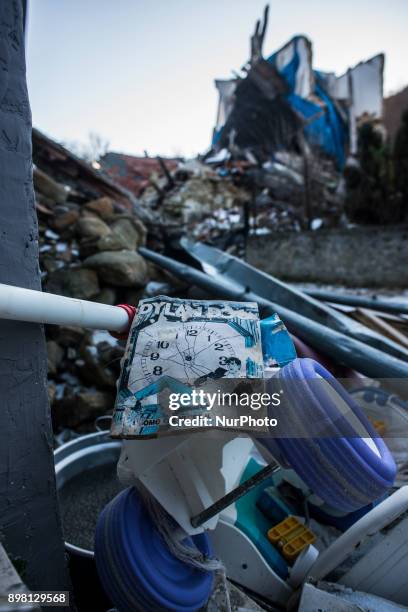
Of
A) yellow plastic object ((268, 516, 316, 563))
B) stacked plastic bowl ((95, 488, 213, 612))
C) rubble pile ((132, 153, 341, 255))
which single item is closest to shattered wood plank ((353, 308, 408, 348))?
yellow plastic object ((268, 516, 316, 563))

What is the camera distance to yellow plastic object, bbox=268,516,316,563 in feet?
4.09

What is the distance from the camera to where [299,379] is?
791 mm

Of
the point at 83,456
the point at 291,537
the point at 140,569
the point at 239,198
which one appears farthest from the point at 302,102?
the point at 140,569

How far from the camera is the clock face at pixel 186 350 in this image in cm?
75

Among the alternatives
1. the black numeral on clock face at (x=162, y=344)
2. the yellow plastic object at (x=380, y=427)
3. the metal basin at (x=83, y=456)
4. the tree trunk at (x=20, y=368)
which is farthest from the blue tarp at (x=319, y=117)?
the black numeral on clock face at (x=162, y=344)

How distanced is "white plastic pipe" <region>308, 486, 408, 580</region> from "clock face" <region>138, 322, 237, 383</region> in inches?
28.1

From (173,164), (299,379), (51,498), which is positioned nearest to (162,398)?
(299,379)

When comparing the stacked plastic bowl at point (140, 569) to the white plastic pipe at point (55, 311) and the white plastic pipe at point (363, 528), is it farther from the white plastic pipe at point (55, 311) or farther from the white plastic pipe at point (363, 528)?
the white plastic pipe at point (55, 311)

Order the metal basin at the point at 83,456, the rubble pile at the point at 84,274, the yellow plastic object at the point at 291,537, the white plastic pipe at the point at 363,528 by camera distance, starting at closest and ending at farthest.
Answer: the white plastic pipe at the point at 363,528, the yellow plastic object at the point at 291,537, the metal basin at the point at 83,456, the rubble pile at the point at 84,274

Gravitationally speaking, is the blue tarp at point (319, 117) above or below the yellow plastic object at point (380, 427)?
above

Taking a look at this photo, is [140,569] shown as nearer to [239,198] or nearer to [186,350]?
[186,350]

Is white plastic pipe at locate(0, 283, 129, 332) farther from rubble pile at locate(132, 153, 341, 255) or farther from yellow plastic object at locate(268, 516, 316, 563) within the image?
rubble pile at locate(132, 153, 341, 255)

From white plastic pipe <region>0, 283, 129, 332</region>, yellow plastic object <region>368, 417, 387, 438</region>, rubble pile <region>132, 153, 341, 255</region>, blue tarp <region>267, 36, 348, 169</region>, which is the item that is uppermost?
blue tarp <region>267, 36, 348, 169</region>

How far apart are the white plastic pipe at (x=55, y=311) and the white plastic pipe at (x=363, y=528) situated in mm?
950
